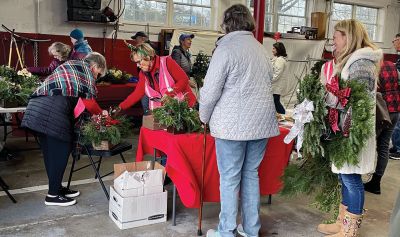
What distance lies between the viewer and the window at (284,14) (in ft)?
31.4

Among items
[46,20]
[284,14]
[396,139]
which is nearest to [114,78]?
[46,20]

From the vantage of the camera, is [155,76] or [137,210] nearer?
[137,210]

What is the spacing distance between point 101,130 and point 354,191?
1.80 meters

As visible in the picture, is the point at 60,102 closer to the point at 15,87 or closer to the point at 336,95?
the point at 15,87

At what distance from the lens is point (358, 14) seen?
35.5 feet

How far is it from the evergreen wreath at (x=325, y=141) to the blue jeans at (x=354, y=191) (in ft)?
0.48

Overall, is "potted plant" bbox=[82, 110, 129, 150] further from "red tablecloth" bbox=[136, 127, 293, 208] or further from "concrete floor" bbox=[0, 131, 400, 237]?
"concrete floor" bbox=[0, 131, 400, 237]

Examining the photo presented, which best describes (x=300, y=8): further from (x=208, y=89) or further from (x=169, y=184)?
(x=208, y=89)

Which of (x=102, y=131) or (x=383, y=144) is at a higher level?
(x=102, y=131)

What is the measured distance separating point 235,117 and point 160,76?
1157mm

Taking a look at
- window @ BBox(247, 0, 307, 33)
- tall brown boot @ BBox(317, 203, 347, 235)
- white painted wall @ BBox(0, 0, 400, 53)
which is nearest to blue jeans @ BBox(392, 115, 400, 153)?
tall brown boot @ BBox(317, 203, 347, 235)

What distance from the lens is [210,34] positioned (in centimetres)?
806

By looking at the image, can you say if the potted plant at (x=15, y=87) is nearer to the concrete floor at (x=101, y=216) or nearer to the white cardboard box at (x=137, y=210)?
the concrete floor at (x=101, y=216)

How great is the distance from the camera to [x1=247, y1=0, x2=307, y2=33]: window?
958 centimetres
